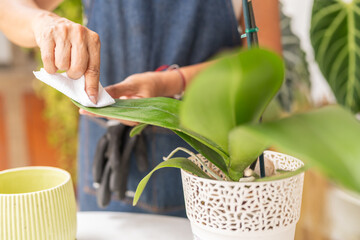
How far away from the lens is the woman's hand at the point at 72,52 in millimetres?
454

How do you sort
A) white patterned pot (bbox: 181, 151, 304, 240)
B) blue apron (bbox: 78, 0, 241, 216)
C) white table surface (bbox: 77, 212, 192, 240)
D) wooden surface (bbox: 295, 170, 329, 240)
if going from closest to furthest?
white patterned pot (bbox: 181, 151, 304, 240)
white table surface (bbox: 77, 212, 192, 240)
blue apron (bbox: 78, 0, 241, 216)
wooden surface (bbox: 295, 170, 329, 240)

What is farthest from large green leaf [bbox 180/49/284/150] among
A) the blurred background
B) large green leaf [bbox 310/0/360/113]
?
the blurred background

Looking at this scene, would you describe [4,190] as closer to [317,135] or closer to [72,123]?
[317,135]

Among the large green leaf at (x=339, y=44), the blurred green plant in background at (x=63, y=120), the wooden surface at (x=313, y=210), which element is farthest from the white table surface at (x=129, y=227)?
the blurred green plant in background at (x=63, y=120)

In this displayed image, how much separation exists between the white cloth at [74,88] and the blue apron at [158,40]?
0.32m

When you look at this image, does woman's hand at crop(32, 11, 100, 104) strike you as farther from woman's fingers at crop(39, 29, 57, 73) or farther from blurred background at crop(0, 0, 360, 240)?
blurred background at crop(0, 0, 360, 240)

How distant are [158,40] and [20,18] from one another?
0.28 metres

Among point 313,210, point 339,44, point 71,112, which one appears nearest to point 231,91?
point 339,44

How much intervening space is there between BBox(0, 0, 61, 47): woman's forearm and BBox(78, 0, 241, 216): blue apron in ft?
0.50

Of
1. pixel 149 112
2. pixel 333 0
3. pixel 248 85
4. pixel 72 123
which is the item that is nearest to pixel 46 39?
A: pixel 149 112

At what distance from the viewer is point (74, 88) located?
1.51 ft

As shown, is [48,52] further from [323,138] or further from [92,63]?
[323,138]

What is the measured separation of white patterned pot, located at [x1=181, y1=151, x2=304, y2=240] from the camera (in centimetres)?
36

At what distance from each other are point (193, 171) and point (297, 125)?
0.54 feet
